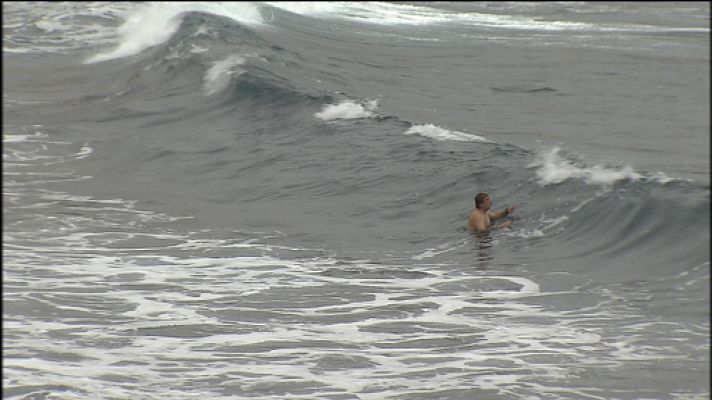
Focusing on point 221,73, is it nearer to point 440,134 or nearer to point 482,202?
point 440,134

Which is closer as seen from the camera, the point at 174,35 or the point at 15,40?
the point at 174,35

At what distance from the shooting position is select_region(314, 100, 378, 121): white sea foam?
20.0m

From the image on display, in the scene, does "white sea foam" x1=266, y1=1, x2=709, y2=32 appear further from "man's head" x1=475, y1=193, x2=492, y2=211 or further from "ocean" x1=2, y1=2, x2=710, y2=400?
"man's head" x1=475, y1=193, x2=492, y2=211

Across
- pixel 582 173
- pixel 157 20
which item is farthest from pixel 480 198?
pixel 157 20

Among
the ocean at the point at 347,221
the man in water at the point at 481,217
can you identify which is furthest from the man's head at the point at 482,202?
the ocean at the point at 347,221

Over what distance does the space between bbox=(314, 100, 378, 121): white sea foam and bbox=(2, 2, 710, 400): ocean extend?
7 centimetres

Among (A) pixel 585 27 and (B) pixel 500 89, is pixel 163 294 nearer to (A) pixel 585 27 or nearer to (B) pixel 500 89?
(B) pixel 500 89

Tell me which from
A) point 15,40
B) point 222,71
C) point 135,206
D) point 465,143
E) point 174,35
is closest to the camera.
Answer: point 135,206

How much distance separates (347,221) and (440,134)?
4600 mm

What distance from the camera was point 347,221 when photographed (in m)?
14.6

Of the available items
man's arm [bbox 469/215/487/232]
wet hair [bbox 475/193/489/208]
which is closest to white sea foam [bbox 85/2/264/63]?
wet hair [bbox 475/193/489/208]

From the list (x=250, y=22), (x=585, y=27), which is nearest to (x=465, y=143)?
(x=250, y=22)

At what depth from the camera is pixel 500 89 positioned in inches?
985

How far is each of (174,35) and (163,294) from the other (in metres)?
18.8
